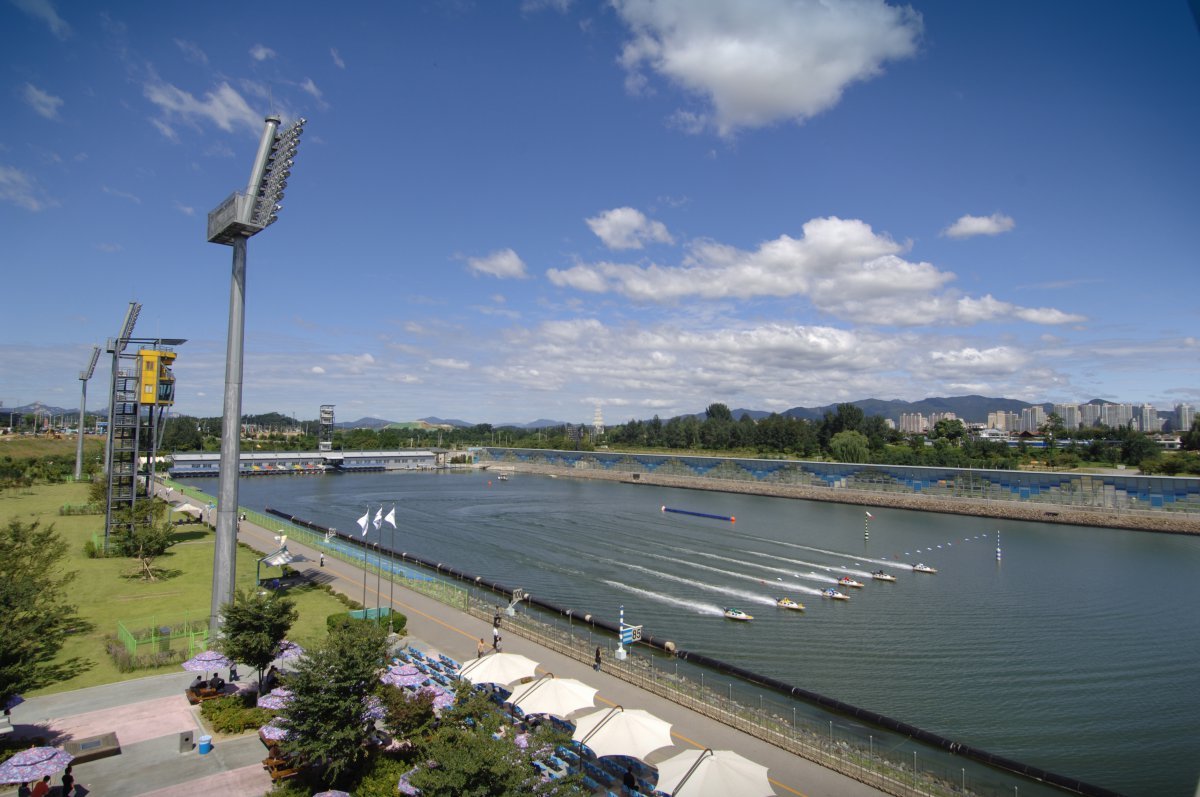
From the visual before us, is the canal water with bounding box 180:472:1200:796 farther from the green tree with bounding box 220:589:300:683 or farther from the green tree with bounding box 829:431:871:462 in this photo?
the green tree with bounding box 829:431:871:462

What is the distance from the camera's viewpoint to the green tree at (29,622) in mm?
13688

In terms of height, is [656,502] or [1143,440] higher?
[1143,440]

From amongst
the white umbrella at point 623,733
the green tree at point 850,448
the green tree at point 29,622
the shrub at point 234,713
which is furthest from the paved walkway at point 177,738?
the green tree at point 850,448

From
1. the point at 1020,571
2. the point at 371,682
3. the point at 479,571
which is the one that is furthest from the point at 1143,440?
the point at 371,682

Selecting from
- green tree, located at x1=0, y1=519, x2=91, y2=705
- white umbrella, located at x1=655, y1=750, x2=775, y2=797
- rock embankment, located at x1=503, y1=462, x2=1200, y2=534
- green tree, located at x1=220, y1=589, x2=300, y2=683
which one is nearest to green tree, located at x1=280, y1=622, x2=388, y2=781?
green tree, located at x1=220, y1=589, x2=300, y2=683

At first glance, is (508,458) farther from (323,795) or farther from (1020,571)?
(323,795)

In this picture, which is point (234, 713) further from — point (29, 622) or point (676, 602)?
point (676, 602)

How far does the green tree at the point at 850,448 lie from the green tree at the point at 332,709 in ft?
322

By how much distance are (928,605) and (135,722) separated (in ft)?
109

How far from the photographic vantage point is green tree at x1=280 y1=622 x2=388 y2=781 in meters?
11.9

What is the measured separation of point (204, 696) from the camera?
16.8 meters

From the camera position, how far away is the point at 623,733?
13.1 m

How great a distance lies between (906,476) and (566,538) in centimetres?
4442

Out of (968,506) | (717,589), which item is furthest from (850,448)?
(717,589)
